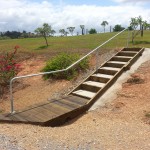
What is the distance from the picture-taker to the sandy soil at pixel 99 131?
16.7 feet

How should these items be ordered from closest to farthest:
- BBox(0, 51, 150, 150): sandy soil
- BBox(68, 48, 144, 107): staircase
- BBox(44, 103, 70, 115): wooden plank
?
BBox(0, 51, 150, 150): sandy soil < BBox(44, 103, 70, 115): wooden plank < BBox(68, 48, 144, 107): staircase

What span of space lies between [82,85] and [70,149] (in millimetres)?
4593

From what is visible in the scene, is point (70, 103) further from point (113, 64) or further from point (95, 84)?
point (113, 64)

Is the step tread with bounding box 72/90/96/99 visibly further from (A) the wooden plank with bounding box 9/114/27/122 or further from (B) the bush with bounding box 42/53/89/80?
(A) the wooden plank with bounding box 9/114/27/122

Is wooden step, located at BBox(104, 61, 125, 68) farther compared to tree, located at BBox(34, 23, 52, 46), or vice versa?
tree, located at BBox(34, 23, 52, 46)

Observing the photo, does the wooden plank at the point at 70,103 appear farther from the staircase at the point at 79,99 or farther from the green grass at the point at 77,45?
the green grass at the point at 77,45

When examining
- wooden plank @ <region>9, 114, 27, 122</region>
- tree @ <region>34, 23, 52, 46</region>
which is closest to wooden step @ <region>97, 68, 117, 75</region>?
wooden plank @ <region>9, 114, 27, 122</region>

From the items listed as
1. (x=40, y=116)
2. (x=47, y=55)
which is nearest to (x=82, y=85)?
(x=40, y=116)

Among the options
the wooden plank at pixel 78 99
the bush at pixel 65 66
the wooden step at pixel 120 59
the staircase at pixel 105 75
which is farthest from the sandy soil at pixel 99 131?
the bush at pixel 65 66

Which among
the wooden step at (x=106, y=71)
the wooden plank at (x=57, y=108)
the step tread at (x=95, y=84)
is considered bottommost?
the wooden plank at (x=57, y=108)

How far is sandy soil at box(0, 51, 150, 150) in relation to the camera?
5.10 m

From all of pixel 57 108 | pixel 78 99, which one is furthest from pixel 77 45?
pixel 57 108

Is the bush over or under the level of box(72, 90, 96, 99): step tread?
over

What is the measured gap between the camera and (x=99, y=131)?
6.02 meters
